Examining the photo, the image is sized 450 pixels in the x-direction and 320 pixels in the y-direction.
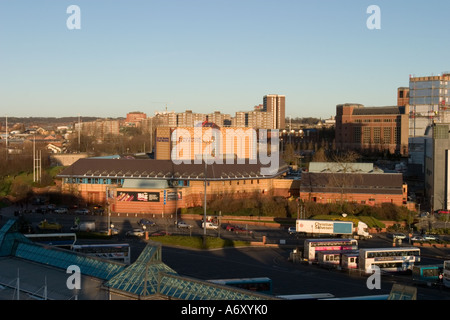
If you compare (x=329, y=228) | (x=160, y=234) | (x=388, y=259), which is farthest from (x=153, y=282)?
(x=329, y=228)

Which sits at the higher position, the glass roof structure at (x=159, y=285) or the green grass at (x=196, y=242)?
the glass roof structure at (x=159, y=285)

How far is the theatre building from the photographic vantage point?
31.5 meters

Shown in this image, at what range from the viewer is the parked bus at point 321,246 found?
21.1m

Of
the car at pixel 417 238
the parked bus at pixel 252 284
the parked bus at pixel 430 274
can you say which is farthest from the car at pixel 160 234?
the parked bus at pixel 430 274

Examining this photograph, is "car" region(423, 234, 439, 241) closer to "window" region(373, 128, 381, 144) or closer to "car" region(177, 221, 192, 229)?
"car" region(177, 221, 192, 229)

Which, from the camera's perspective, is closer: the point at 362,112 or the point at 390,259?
the point at 390,259

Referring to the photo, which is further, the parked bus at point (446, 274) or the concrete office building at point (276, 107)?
the concrete office building at point (276, 107)

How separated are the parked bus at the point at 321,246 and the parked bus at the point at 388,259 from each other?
1576 mm

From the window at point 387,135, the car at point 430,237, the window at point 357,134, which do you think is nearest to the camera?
the car at point 430,237

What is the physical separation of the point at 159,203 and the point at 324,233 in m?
10.4

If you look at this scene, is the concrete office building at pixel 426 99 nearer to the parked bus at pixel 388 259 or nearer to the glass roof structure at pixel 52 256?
the parked bus at pixel 388 259
